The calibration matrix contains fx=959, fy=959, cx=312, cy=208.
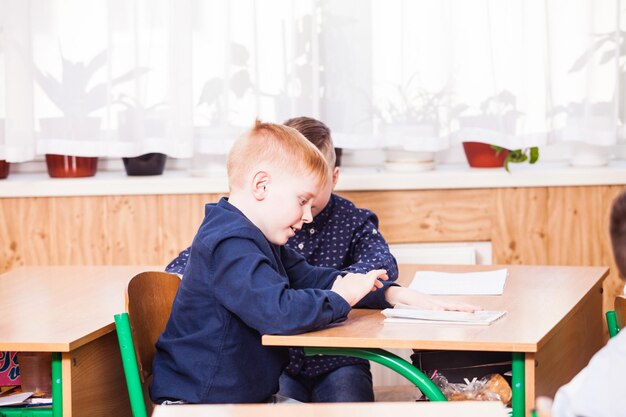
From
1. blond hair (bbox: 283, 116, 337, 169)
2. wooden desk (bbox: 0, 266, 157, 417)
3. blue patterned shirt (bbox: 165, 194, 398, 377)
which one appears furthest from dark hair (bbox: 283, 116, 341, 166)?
wooden desk (bbox: 0, 266, 157, 417)

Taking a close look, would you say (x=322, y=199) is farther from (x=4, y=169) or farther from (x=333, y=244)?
(x=4, y=169)

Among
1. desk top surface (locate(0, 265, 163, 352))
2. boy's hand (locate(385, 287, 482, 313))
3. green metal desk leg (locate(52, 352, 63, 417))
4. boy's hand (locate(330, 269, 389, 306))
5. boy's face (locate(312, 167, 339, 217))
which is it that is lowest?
green metal desk leg (locate(52, 352, 63, 417))

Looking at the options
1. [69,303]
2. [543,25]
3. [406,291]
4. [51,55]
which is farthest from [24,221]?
[543,25]

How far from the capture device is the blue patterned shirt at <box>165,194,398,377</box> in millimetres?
2406

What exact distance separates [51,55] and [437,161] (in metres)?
1.40

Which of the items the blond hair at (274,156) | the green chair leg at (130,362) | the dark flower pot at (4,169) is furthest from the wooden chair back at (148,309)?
the dark flower pot at (4,169)

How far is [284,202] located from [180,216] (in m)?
1.36

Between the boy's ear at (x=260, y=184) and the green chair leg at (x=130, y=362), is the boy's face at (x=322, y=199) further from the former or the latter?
the green chair leg at (x=130, y=362)

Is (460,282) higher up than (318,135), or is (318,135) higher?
(318,135)

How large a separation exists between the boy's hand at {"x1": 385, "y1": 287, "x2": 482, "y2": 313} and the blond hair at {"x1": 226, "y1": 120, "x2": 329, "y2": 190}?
1.04ft

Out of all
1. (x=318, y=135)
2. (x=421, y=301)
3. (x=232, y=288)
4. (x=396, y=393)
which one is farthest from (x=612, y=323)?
(x=396, y=393)

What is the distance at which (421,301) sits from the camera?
2066 mm

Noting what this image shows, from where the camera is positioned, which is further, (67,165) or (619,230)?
(67,165)

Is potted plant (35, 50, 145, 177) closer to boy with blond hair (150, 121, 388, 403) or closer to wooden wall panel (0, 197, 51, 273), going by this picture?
wooden wall panel (0, 197, 51, 273)
